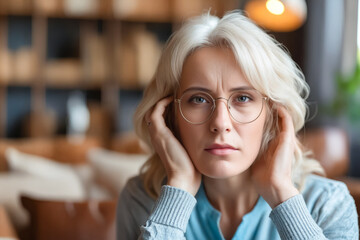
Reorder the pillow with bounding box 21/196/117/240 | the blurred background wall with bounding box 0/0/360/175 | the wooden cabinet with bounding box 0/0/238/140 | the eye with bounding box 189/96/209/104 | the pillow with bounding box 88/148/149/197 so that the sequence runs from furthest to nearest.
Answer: the wooden cabinet with bounding box 0/0/238/140
the blurred background wall with bounding box 0/0/360/175
the pillow with bounding box 88/148/149/197
the pillow with bounding box 21/196/117/240
the eye with bounding box 189/96/209/104

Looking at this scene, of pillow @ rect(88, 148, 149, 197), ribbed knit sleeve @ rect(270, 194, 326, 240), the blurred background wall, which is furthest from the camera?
the blurred background wall

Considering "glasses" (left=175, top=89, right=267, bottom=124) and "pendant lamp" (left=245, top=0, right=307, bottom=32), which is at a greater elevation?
"pendant lamp" (left=245, top=0, right=307, bottom=32)

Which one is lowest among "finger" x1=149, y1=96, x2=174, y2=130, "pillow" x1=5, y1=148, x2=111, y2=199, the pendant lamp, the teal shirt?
"pillow" x1=5, y1=148, x2=111, y2=199

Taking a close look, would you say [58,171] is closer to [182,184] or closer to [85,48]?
[182,184]

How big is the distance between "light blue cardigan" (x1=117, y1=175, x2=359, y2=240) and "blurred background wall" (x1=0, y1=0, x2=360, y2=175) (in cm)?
301

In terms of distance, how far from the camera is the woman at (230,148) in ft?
4.49

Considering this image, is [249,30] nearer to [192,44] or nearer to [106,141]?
[192,44]

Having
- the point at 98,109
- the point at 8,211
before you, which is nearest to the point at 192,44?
the point at 8,211

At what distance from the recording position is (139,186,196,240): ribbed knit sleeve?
1351mm

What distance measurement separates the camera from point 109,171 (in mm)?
2777

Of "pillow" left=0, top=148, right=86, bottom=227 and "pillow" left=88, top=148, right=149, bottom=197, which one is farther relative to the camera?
"pillow" left=88, top=148, right=149, bottom=197

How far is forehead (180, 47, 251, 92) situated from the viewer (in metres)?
1.38

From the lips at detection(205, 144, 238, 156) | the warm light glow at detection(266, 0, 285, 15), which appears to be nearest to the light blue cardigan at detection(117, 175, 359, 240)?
the lips at detection(205, 144, 238, 156)

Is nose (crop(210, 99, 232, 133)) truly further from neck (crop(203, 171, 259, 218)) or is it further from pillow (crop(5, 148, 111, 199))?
pillow (crop(5, 148, 111, 199))
